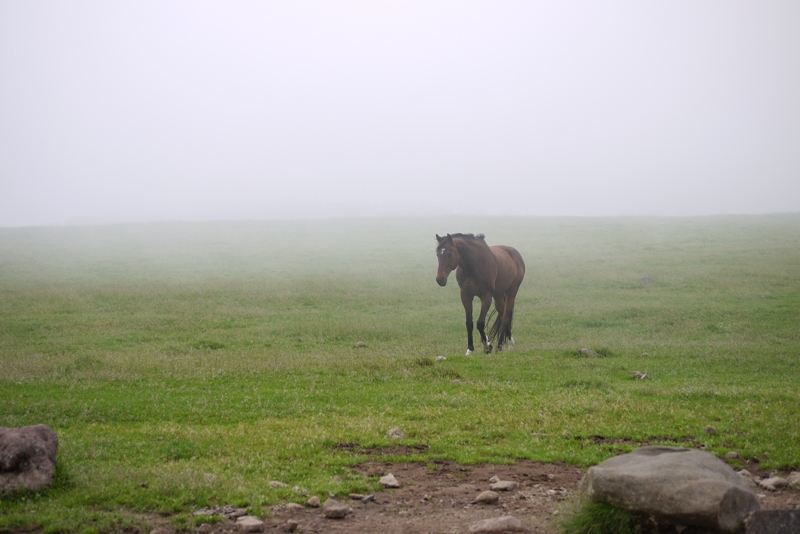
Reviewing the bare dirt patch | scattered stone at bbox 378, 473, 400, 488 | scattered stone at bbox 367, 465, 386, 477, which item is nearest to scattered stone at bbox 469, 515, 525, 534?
the bare dirt patch

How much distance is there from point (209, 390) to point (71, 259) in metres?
41.5

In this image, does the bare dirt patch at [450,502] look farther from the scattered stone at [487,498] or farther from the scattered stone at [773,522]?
the scattered stone at [773,522]

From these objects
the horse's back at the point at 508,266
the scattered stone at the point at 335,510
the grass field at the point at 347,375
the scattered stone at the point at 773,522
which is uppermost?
the horse's back at the point at 508,266

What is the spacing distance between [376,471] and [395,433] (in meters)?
1.52

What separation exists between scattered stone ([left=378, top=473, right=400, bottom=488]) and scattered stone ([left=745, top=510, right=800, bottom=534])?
383 centimetres

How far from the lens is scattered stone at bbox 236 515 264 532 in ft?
20.9

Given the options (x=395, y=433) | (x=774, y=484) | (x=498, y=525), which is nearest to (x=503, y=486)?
(x=498, y=525)

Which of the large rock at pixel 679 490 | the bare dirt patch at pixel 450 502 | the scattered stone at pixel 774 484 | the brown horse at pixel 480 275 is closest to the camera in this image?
the large rock at pixel 679 490

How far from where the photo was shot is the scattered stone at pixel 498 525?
630cm

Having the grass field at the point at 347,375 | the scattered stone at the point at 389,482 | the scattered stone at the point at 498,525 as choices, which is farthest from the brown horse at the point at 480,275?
the scattered stone at the point at 498,525

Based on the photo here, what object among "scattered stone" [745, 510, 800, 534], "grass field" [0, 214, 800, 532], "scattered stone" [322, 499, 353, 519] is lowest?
"grass field" [0, 214, 800, 532]

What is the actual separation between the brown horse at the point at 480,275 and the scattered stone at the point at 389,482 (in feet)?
31.7

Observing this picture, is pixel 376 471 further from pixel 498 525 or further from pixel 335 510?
pixel 498 525

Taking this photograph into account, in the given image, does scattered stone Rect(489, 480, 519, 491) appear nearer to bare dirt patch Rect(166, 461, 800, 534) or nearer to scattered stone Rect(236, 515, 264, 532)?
bare dirt patch Rect(166, 461, 800, 534)
